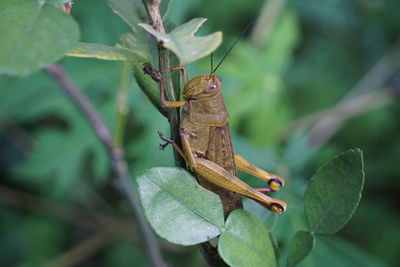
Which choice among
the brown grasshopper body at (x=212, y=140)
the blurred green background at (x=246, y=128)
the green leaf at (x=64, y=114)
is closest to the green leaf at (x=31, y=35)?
the brown grasshopper body at (x=212, y=140)

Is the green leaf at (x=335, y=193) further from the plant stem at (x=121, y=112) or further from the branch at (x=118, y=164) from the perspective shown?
the plant stem at (x=121, y=112)

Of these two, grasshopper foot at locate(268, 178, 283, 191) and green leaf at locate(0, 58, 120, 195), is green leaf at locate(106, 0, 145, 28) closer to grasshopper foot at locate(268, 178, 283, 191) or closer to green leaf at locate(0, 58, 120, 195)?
grasshopper foot at locate(268, 178, 283, 191)

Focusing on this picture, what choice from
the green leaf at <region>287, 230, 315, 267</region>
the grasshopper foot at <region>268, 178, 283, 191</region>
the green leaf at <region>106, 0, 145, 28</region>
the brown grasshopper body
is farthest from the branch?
the green leaf at <region>106, 0, 145, 28</region>

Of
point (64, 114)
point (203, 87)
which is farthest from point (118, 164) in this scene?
point (64, 114)

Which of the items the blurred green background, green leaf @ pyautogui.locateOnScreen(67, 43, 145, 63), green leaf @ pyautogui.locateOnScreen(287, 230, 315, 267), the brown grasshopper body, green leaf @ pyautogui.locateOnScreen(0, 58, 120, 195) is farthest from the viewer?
green leaf @ pyautogui.locateOnScreen(0, 58, 120, 195)

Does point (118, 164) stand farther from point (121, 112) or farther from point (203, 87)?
point (203, 87)

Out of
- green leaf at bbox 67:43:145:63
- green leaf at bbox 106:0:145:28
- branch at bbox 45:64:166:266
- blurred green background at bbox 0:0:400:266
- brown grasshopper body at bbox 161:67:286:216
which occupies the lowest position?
blurred green background at bbox 0:0:400:266
